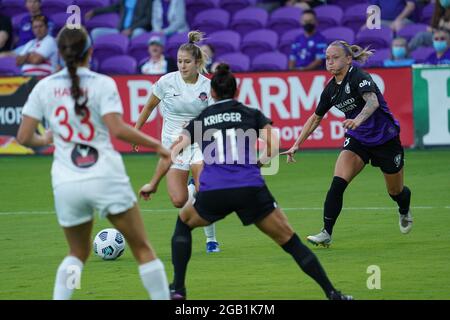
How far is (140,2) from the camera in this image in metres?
24.1

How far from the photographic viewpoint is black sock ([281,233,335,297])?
842cm

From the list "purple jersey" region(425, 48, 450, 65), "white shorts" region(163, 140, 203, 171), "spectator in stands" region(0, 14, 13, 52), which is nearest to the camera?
"white shorts" region(163, 140, 203, 171)

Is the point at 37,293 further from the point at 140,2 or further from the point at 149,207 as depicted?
the point at 140,2

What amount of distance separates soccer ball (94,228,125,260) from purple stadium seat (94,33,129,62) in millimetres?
13093

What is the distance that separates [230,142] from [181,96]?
11.3 feet

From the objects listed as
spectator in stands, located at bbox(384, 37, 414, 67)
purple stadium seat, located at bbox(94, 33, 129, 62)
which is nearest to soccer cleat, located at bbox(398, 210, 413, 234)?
spectator in stands, located at bbox(384, 37, 414, 67)

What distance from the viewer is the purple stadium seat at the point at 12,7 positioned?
84.8 feet

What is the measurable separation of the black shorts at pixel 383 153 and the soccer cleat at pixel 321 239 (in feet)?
3.17

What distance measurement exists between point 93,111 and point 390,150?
5341 mm

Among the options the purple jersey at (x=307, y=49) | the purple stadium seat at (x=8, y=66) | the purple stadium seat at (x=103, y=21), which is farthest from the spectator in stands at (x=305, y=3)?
the purple stadium seat at (x=8, y=66)

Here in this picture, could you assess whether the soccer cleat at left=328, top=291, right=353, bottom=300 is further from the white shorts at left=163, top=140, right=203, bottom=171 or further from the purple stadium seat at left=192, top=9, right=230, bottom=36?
the purple stadium seat at left=192, top=9, right=230, bottom=36

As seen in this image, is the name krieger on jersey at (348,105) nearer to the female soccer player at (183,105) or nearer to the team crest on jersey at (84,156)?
the female soccer player at (183,105)
